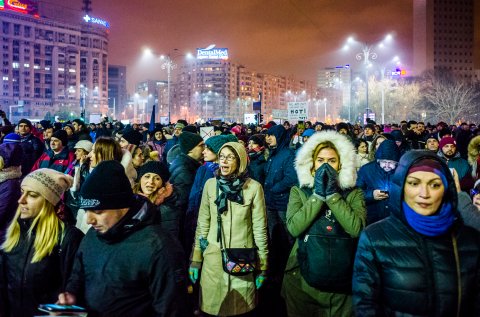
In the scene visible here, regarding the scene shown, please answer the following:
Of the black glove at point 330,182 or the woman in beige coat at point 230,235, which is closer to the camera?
the black glove at point 330,182

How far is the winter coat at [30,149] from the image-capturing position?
9945 millimetres

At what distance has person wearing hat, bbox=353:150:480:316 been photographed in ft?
8.77

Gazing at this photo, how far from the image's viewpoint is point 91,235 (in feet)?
10.1

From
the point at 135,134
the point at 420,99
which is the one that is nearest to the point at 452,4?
the point at 420,99

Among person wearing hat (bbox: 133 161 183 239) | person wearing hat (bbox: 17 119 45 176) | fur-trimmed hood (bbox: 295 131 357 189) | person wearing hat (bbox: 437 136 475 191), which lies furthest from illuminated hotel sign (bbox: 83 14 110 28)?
fur-trimmed hood (bbox: 295 131 357 189)

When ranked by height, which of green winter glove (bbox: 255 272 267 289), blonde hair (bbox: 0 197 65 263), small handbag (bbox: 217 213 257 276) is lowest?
green winter glove (bbox: 255 272 267 289)

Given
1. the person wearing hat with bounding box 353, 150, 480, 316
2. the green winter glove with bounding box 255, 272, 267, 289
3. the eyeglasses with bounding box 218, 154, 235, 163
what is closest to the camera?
the person wearing hat with bounding box 353, 150, 480, 316

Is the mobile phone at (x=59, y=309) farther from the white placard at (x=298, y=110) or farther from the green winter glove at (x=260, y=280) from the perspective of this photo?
the white placard at (x=298, y=110)

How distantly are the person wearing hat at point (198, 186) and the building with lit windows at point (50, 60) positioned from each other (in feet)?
399

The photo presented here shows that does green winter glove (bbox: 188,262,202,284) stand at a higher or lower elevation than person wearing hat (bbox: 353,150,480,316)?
lower

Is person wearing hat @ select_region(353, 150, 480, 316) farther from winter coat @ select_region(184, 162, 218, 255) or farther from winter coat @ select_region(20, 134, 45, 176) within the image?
winter coat @ select_region(20, 134, 45, 176)

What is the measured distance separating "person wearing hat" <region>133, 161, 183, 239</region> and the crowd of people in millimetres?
17

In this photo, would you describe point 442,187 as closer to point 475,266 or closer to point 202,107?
point 475,266

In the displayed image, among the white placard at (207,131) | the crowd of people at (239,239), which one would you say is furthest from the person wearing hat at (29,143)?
the crowd of people at (239,239)
